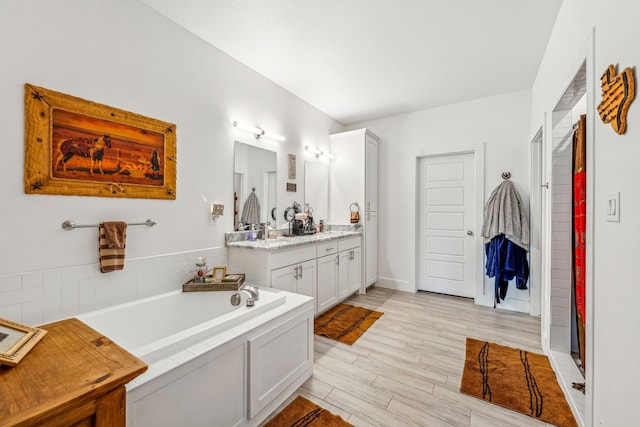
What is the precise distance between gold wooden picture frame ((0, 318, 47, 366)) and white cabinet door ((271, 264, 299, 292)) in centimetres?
145

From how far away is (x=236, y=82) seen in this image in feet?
8.82

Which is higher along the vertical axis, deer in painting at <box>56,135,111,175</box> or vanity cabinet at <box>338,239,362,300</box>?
deer in painting at <box>56,135,111,175</box>

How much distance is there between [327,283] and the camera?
3135 mm

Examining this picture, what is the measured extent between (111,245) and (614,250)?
2.56 m

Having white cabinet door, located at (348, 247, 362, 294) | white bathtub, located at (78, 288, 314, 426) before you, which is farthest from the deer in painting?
white cabinet door, located at (348, 247, 362, 294)

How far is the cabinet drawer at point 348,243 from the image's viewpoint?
3.38 metres

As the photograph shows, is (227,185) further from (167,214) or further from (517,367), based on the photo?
(517,367)

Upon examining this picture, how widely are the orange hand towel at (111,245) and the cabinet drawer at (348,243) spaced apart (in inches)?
87.1

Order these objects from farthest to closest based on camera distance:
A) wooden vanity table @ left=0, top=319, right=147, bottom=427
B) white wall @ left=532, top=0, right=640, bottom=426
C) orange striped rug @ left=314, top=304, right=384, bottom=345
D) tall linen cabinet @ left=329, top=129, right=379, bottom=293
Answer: tall linen cabinet @ left=329, top=129, right=379, bottom=293 → orange striped rug @ left=314, top=304, right=384, bottom=345 → white wall @ left=532, top=0, right=640, bottom=426 → wooden vanity table @ left=0, top=319, right=147, bottom=427

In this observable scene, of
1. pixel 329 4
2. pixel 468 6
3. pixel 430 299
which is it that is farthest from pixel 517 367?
pixel 329 4

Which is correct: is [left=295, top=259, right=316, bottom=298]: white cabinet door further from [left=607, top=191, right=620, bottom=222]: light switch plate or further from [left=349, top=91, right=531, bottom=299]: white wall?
[left=607, top=191, right=620, bottom=222]: light switch plate

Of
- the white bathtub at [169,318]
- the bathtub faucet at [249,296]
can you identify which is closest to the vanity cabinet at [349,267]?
the white bathtub at [169,318]

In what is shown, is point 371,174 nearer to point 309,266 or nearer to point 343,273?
point 343,273

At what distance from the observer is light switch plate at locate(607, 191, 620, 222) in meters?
1.00
